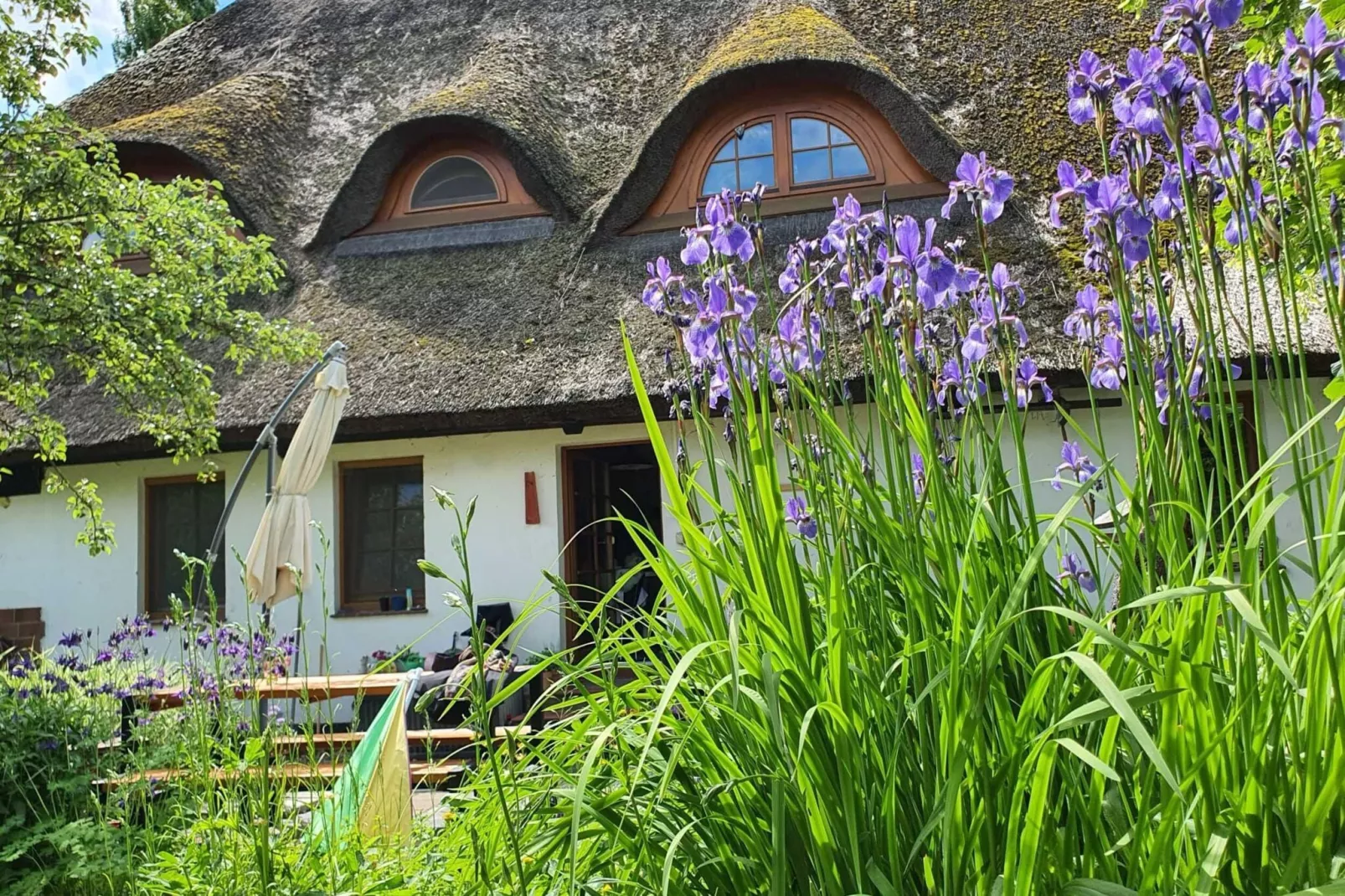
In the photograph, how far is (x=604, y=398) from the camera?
6266 mm

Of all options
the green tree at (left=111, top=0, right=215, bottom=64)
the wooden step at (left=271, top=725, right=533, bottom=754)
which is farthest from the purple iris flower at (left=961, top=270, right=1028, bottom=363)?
the green tree at (left=111, top=0, right=215, bottom=64)

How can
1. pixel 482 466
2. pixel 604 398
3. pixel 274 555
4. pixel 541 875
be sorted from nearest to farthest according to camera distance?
1. pixel 541 875
2. pixel 274 555
3. pixel 604 398
4. pixel 482 466

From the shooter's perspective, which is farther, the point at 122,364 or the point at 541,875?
the point at 122,364

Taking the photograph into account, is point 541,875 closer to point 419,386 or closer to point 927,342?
point 927,342

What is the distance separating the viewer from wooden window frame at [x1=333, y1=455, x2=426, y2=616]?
23.9 ft

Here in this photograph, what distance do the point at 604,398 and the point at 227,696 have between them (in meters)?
4.37

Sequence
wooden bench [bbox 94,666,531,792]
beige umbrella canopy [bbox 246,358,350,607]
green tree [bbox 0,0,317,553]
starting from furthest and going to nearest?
beige umbrella canopy [bbox 246,358,350,607] < green tree [bbox 0,0,317,553] < wooden bench [bbox 94,666,531,792]

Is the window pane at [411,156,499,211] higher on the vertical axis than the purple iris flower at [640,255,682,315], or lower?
higher

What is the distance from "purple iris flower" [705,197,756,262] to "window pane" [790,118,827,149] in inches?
248

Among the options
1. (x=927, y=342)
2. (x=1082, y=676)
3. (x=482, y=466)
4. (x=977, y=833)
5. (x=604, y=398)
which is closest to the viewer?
(x=977, y=833)

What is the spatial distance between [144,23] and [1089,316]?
1897cm

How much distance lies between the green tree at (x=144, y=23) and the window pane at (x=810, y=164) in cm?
1347

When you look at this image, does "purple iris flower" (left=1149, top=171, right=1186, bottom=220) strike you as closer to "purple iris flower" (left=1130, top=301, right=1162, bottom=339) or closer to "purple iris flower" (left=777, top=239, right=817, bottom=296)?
"purple iris flower" (left=1130, top=301, right=1162, bottom=339)

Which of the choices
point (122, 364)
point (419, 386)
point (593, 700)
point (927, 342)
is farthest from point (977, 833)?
point (419, 386)
